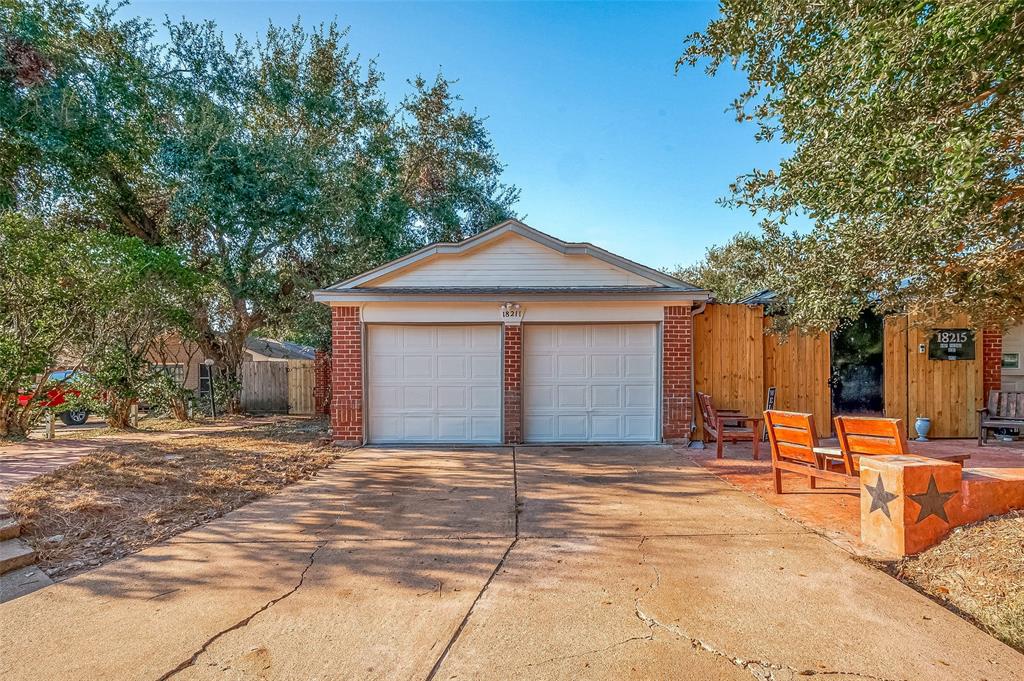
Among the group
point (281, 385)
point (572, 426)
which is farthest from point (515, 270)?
point (281, 385)

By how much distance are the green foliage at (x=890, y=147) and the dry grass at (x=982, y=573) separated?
237 cm

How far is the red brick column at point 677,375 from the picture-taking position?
8.40 m

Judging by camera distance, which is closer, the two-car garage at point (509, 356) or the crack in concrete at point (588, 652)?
the crack in concrete at point (588, 652)

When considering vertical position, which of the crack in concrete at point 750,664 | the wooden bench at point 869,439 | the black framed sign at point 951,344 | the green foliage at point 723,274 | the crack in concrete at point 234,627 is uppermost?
the green foliage at point 723,274

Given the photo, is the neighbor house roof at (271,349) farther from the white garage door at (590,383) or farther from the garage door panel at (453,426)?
the white garage door at (590,383)

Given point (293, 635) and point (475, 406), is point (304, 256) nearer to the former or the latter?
point (475, 406)

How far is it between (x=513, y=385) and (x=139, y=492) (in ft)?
17.3

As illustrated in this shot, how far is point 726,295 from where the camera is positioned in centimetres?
2336

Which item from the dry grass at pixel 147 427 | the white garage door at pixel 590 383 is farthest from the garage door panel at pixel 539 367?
the dry grass at pixel 147 427

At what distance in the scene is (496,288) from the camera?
332 inches

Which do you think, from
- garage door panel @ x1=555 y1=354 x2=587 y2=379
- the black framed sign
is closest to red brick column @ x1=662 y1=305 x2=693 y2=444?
garage door panel @ x1=555 y1=354 x2=587 y2=379

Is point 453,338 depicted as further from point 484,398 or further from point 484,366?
point 484,398

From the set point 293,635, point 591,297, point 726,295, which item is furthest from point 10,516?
point 726,295

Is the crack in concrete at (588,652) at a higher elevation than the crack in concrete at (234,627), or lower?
higher
